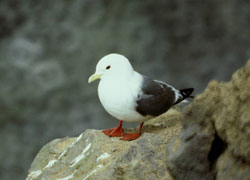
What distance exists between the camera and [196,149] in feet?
6.25

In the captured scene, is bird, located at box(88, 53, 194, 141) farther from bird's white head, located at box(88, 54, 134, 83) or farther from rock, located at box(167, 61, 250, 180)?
rock, located at box(167, 61, 250, 180)

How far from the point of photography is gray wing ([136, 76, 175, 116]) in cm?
267

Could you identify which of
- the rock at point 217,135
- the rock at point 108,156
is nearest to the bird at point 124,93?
the rock at point 108,156

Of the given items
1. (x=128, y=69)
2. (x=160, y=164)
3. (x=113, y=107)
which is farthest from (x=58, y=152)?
(x=160, y=164)

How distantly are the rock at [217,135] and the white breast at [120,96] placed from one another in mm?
618

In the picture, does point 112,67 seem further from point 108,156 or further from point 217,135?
point 217,135

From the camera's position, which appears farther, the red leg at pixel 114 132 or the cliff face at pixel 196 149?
the red leg at pixel 114 132

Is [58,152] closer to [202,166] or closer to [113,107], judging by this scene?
[113,107]

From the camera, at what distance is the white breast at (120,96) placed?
2609 millimetres

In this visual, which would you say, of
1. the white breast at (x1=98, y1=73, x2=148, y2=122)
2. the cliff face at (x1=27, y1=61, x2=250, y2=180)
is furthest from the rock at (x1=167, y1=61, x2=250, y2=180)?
the white breast at (x1=98, y1=73, x2=148, y2=122)

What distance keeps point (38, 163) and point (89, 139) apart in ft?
1.46

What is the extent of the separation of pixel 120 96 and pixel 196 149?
0.81 m

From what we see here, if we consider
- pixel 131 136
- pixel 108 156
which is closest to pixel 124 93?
→ pixel 131 136

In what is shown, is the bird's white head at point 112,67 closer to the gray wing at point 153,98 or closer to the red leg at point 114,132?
the gray wing at point 153,98
